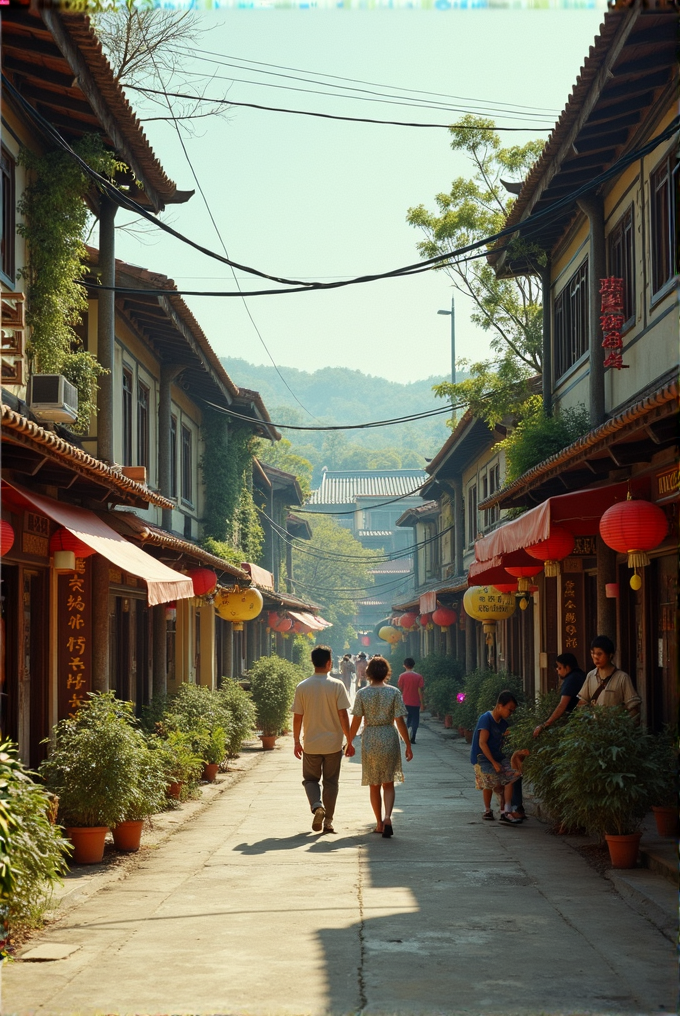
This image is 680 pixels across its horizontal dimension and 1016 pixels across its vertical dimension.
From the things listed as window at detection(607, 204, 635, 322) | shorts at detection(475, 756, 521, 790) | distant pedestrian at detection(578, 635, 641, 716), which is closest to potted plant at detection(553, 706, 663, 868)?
distant pedestrian at detection(578, 635, 641, 716)

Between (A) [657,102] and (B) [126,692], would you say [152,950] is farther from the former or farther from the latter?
(B) [126,692]

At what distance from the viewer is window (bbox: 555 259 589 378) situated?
1622 centimetres


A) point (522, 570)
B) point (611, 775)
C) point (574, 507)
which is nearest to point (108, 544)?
point (574, 507)

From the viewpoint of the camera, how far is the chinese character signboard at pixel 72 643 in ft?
41.7

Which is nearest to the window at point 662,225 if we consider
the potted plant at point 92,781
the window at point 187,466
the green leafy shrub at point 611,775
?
the green leafy shrub at point 611,775

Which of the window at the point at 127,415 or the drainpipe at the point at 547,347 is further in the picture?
the drainpipe at the point at 547,347

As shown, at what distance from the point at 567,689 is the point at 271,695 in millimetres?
13317

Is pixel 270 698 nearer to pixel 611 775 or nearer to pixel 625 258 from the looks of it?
pixel 625 258

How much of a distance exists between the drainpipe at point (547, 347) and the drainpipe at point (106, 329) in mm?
7336

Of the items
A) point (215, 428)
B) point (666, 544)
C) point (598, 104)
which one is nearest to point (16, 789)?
point (666, 544)

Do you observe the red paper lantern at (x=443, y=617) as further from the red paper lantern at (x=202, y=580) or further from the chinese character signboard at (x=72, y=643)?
the chinese character signboard at (x=72, y=643)

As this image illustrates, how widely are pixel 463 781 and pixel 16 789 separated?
11457 millimetres

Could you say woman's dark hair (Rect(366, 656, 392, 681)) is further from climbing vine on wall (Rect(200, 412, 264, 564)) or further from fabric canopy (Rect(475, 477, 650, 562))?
climbing vine on wall (Rect(200, 412, 264, 564))

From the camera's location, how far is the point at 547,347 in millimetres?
18625
